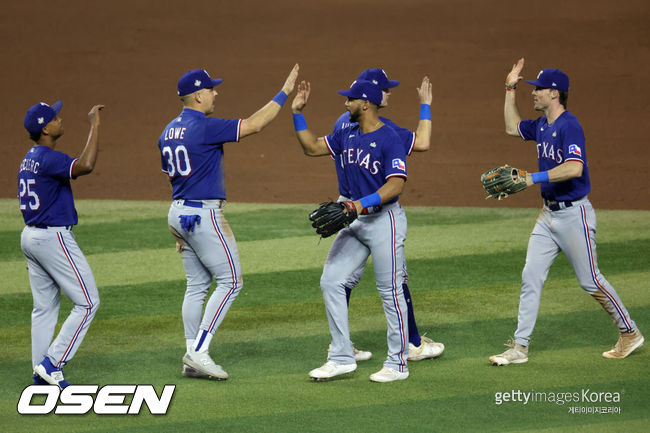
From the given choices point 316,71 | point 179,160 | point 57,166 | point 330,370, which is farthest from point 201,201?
point 316,71

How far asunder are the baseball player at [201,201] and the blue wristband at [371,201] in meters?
0.85

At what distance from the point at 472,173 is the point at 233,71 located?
5.79 m

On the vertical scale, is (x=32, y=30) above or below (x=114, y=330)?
above

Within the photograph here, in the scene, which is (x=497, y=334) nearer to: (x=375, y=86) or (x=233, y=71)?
(x=375, y=86)

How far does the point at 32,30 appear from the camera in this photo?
1889 cm

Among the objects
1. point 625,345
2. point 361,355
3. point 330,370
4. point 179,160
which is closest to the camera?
point 330,370

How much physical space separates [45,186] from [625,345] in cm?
392

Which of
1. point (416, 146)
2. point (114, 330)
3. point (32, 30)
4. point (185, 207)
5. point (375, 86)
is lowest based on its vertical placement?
point (114, 330)

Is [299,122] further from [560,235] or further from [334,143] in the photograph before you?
[560,235]

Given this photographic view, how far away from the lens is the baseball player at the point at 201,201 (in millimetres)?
5535

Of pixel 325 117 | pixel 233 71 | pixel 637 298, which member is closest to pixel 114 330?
pixel 637 298

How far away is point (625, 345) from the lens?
231 inches

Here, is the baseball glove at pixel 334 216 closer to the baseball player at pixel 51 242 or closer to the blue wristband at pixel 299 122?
the blue wristband at pixel 299 122

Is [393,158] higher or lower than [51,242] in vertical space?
higher
